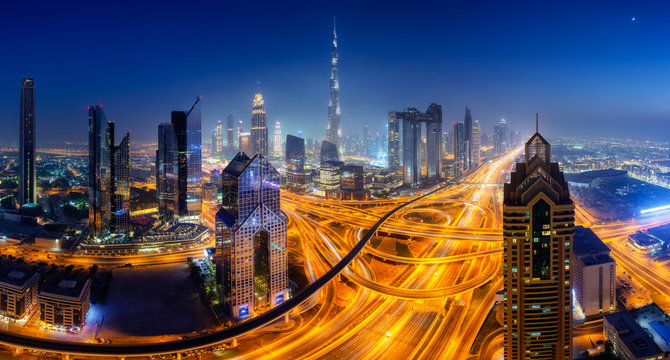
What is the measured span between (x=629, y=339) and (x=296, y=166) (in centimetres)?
5981

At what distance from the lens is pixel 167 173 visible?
4234 cm

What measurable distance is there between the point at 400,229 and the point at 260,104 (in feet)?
179

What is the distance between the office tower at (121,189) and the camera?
34500 millimetres

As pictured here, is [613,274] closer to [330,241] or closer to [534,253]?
[534,253]

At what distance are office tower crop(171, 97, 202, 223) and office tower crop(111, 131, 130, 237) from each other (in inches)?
256

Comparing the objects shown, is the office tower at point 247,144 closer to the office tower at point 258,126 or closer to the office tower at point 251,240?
the office tower at point 258,126

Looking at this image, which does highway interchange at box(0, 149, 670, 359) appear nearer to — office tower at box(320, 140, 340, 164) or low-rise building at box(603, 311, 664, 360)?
low-rise building at box(603, 311, 664, 360)

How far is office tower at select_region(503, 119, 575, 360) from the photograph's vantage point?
544 inches

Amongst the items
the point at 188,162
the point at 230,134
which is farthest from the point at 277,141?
the point at 188,162

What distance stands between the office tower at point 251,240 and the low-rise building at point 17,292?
10.6m

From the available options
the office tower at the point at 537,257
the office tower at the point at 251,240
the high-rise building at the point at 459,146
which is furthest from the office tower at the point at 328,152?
the office tower at the point at 537,257

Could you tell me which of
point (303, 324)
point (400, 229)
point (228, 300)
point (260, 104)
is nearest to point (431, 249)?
point (400, 229)

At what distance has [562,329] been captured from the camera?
1430 cm

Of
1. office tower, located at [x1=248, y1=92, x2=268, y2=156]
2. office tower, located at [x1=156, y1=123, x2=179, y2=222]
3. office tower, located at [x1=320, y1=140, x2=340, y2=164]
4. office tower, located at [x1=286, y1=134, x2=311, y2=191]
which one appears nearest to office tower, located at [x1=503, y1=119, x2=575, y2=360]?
office tower, located at [x1=156, y1=123, x2=179, y2=222]
